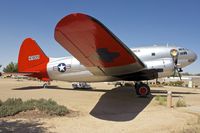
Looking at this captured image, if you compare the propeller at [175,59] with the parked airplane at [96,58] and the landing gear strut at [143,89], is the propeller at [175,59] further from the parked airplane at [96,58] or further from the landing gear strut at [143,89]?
the landing gear strut at [143,89]

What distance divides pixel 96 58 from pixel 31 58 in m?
14.2

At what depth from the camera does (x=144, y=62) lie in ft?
64.6

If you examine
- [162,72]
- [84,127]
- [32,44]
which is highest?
[32,44]

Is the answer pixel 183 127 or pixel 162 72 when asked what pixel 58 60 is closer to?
pixel 162 72

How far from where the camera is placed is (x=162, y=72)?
1856cm

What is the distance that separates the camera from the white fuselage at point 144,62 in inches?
741

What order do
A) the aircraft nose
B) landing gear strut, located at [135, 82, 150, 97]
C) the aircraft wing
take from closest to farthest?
the aircraft wing, landing gear strut, located at [135, 82, 150, 97], the aircraft nose

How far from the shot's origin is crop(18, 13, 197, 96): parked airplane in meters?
9.46

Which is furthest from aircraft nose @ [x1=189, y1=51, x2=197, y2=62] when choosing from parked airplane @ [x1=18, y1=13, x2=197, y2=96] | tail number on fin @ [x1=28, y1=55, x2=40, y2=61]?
tail number on fin @ [x1=28, y1=55, x2=40, y2=61]

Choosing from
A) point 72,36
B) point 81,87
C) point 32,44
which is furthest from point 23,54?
point 72,36

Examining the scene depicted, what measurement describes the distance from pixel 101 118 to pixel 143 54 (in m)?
11.2

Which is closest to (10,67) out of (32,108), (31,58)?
(31,58)

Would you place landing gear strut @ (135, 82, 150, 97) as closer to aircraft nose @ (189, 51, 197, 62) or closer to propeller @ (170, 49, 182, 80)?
propeller @ (170, 49, 182, 80)

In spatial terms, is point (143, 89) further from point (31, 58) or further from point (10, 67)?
point (10, 67)
